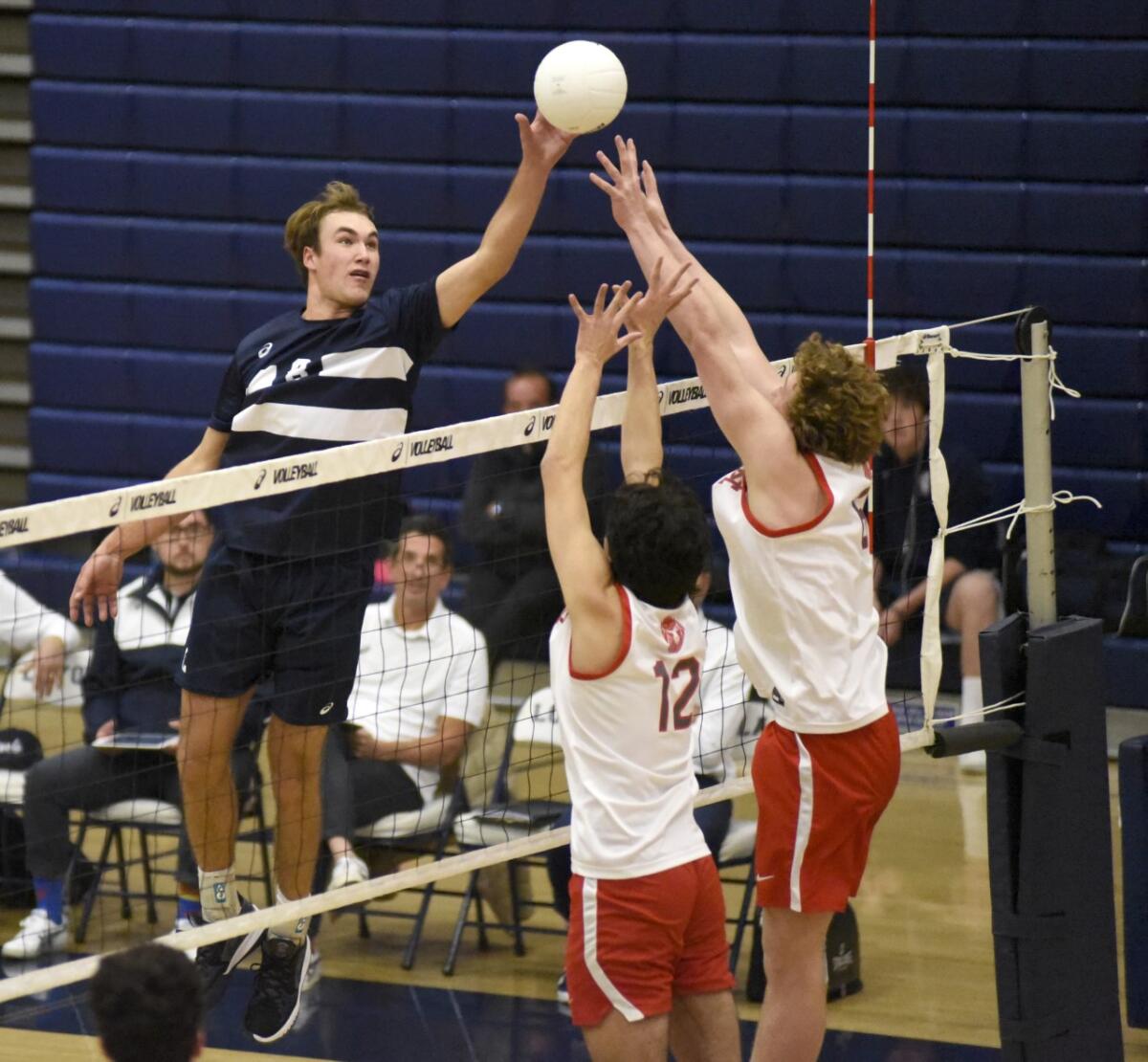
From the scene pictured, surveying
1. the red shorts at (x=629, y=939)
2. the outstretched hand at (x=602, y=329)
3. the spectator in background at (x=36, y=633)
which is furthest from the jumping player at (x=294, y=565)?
the spectator in background at (x=36, y=633)

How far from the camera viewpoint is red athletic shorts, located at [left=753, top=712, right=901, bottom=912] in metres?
4.04

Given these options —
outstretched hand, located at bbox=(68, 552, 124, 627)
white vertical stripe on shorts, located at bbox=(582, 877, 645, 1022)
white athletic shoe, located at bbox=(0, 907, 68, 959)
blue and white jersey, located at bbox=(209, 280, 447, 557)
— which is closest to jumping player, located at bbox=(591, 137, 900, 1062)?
white vertical stripe on shorts, located at bbox=(582, 877, 645, 1022)

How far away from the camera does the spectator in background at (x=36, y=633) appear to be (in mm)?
6664

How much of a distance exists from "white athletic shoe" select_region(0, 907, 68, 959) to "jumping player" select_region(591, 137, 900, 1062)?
9.67 feet

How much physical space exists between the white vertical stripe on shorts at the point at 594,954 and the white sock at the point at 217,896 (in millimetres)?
1394

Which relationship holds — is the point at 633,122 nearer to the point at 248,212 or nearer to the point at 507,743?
the point at 248,212

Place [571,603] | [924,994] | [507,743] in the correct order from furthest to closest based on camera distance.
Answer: [507,743], [924,994], [571,603]

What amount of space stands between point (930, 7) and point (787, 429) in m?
5.40

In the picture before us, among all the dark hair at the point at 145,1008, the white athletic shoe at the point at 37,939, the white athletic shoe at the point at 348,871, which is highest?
the dark hair at the point at 145,1008

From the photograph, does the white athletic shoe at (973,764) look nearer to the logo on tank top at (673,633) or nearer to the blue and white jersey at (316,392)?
the blue and white jersey at (316,392)

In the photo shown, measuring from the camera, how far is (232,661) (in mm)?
4652

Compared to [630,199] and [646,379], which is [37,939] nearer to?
[646,379]

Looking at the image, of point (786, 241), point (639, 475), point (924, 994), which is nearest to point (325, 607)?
point (639, 475)

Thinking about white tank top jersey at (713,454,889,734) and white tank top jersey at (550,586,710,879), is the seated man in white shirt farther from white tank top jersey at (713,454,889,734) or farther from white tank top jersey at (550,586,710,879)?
white tank top jersey at (550,586,710,879)
